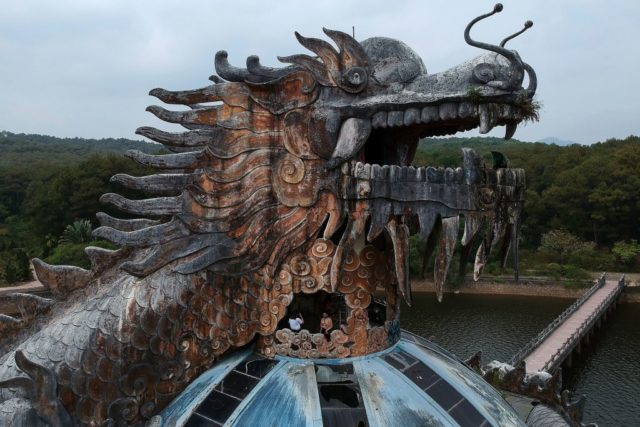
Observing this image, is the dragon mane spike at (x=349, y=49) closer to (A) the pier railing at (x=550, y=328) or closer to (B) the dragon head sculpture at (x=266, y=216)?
(B) the dragon head sculpture at (x=266, y=216)

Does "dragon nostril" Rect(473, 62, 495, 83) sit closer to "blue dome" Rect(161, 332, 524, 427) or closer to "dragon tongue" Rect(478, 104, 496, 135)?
"dragon tongue" Rect(478, 104, 496, 135)

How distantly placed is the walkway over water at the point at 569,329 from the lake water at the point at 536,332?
1285mm

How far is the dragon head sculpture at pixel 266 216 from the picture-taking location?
550 centimetres

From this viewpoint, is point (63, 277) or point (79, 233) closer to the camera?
point (63, 277)

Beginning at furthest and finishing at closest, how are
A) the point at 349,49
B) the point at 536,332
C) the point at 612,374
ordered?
the point at 536,332 → the point at 612,374 → the point at 349,49

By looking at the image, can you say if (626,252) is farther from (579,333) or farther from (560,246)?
(579,333)

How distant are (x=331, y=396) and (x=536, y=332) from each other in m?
31.4

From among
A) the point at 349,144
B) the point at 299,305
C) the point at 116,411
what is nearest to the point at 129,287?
the point at 116,411

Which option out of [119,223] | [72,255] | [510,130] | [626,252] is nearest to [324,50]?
[510,130]

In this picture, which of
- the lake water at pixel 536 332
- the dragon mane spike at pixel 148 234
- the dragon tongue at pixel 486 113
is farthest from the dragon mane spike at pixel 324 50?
the lake water at pixel 536 332

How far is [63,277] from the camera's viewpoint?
6.35 meters

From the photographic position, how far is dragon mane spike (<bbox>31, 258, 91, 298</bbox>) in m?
6.32

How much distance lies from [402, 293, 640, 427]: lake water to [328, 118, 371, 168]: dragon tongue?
21.8 metres

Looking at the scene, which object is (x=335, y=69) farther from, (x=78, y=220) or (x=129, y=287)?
(x=78, y=220)
